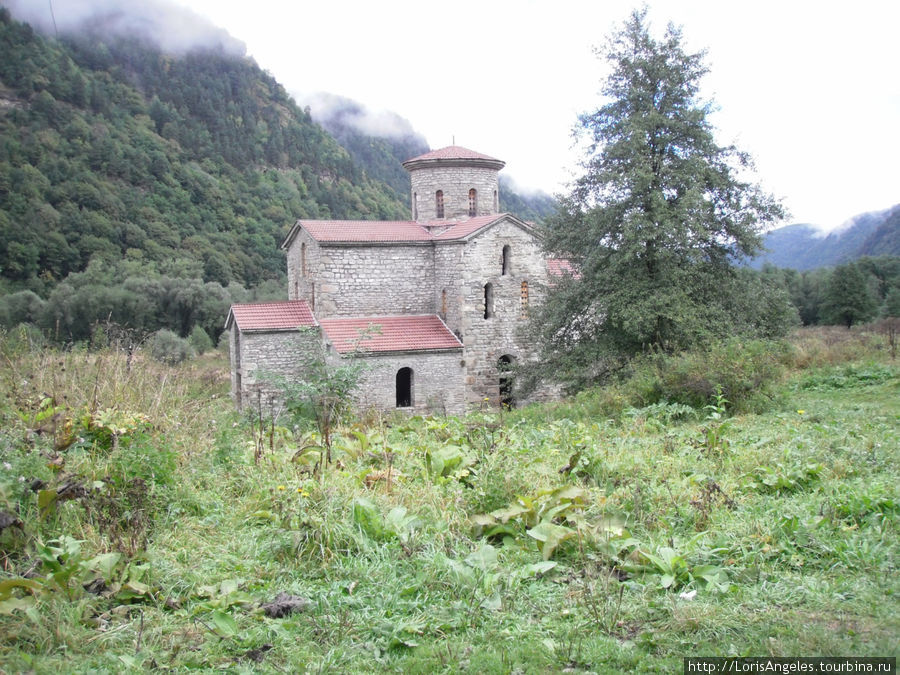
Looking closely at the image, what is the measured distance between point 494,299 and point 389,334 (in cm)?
351

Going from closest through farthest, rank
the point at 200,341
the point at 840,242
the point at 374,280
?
the point at 374,280, the point at 200,341, the point at 840,242

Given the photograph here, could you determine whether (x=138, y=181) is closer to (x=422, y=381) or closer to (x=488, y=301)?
(x=488, y=301)

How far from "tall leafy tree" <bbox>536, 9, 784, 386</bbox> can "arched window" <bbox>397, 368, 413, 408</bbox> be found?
6663 mm

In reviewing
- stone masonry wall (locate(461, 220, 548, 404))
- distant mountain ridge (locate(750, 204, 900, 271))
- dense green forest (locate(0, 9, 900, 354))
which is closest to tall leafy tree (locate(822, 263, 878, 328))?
dense green forest (locate(0, 9, 900, 354))

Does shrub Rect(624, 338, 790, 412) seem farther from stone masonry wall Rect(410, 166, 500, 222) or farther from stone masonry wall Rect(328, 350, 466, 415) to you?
stone masonry wall Rect(410, 166, 500, 222)

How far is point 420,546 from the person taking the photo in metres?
4.26

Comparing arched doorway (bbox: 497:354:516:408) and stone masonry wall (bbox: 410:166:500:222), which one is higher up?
stone masonry wall (bbox: 410:166:500:222)

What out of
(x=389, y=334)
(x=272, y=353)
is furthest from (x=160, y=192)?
(x=389, y=334)

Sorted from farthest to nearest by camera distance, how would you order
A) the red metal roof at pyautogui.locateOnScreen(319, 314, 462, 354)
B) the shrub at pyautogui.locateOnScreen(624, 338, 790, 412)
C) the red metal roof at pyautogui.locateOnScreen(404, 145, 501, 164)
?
the red metal roof at pyautogui.locateOnScreen(404, 145, 501, 164) → the red metal roof at pyautogui.locateOnScreen(319, 314, 462, 354) → the shrub at pyautogui.locateOnScreen(624, 338, 790, 412)

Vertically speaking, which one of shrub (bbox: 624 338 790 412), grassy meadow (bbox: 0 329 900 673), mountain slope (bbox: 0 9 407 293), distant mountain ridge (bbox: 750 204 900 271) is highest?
mountain slope (bbox: 0 9 407 293)

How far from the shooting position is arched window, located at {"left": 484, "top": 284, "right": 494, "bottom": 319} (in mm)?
20531

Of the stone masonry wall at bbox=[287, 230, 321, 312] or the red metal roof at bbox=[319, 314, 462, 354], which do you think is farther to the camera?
the stone masonry wall at bbox=[287, 230, 321, 312]

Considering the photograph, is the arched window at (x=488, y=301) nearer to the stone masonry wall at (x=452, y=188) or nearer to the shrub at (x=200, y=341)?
the stone masonry wall at (x=452, y=188)

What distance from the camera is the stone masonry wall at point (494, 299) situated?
20203 mm
